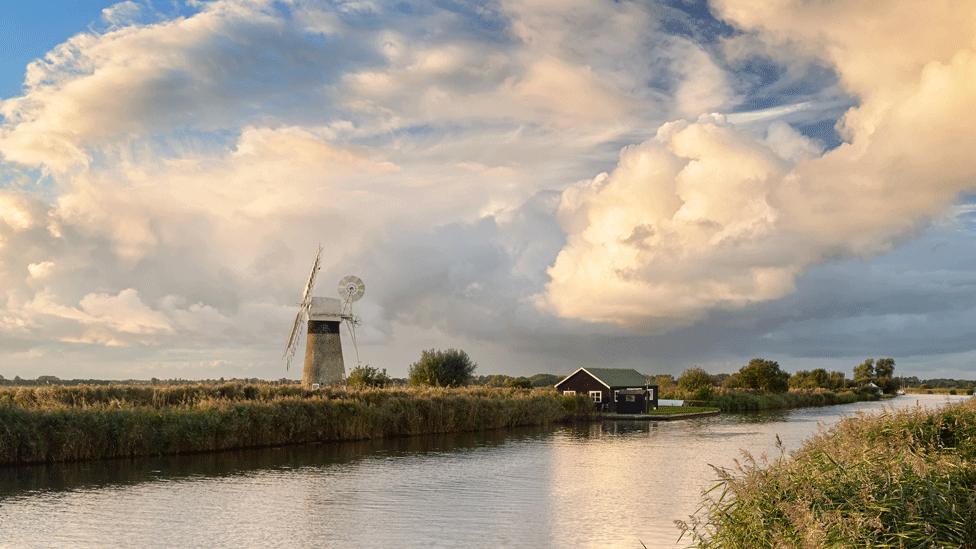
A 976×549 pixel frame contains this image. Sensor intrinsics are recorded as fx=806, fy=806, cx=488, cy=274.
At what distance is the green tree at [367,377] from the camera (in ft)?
189

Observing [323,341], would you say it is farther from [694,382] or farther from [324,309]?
[694,382]

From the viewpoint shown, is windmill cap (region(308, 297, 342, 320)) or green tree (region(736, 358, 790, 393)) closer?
windmill cap (region(308, 297, 342, 320))

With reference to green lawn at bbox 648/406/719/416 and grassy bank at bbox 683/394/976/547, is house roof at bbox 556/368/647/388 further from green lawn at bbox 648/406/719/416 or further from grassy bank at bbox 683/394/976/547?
grassy bank at bbox 683/394/976/547

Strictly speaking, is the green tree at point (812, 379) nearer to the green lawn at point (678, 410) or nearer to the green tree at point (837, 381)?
the green tree at point (837, 381)

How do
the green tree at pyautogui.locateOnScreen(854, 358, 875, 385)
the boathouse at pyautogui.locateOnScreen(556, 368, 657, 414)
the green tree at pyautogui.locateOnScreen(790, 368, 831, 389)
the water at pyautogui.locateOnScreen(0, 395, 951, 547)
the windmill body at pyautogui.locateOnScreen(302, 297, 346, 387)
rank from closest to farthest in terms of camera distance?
the water at pyautogui.locateOnScreen(0, 395, 951, 547)
the windmill body at pyautogui.locateOnScreen(302, 297, 346, 387)
the boathouse at pyautogui.locateOnScreen(556, 368, 657, 414)
the green tree at pyautogui.locateOnScreen(790, 368, 831, 389)
the green tree at pyautogui.locateOnScreen(854, 358, 875, 385)

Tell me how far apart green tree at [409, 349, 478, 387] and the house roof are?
8.29 m

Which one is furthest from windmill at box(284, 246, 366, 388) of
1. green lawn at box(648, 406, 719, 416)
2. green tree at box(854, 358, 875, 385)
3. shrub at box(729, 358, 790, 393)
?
green tree at box(854, 358, 875, 385)

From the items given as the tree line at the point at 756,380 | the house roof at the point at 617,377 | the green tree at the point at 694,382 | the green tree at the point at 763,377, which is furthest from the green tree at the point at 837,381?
the house roof at the point at 617,377

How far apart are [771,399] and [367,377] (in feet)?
165

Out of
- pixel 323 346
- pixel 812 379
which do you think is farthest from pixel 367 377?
pixel 812 379

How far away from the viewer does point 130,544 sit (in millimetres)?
14516

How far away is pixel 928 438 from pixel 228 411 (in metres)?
24.8

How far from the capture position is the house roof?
215ft

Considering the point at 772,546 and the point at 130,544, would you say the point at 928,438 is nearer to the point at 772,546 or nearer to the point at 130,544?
the point at 772,546
